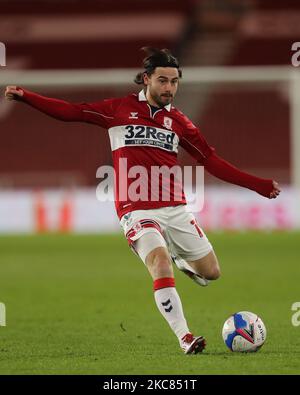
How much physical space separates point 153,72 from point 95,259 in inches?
386

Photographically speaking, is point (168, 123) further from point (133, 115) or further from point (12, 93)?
point (12, 93)

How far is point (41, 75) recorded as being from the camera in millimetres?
25703

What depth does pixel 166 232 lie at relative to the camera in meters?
7.46

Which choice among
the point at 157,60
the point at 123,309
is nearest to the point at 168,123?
the point at 157,60

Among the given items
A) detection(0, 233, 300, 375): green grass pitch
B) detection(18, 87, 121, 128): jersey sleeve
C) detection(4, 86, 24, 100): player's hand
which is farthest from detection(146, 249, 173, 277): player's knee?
detection(4, 86, 24, 100): player's hand

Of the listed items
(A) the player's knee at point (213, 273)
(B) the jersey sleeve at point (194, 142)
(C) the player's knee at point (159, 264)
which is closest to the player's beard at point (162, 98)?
(B) the jersey sleeve at point (194, 142)

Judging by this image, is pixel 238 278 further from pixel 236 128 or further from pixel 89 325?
pixel 236 128

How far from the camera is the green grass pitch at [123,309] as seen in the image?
6594 mm

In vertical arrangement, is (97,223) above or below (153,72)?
above

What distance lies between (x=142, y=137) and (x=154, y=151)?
0.15m

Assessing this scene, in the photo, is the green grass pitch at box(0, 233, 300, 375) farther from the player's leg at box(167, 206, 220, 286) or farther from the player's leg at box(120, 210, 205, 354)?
the player's leg at box(167, 206, 220, 286)

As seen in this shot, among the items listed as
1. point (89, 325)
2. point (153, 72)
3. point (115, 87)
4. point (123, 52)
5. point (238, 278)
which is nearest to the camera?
point (153, 72)

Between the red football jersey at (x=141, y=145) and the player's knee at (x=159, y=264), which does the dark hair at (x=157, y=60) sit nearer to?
the red football jersey at (x=141, y=145)

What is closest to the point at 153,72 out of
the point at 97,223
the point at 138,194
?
the point at 138,194
